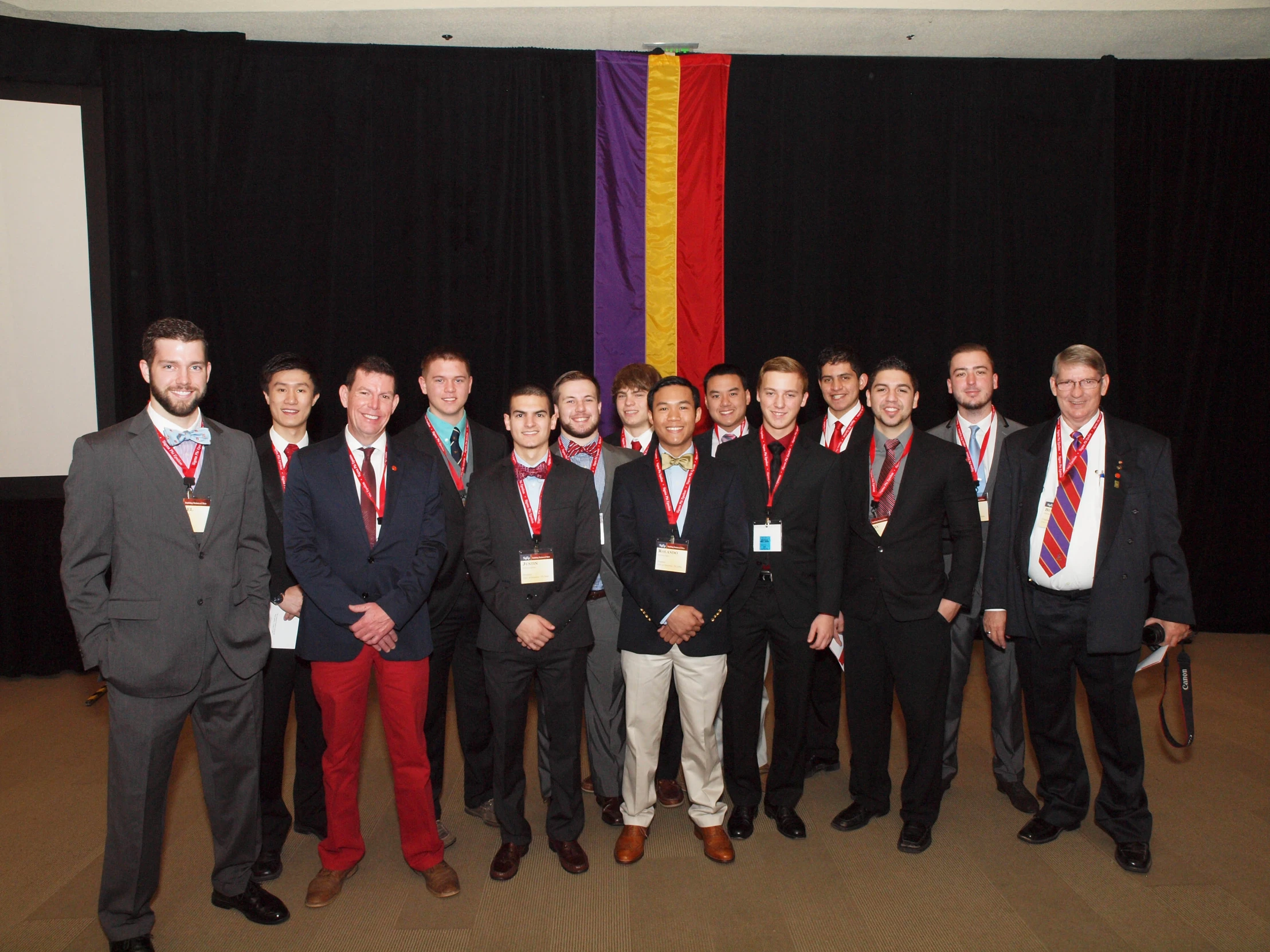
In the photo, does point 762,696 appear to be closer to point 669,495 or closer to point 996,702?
point 669,495

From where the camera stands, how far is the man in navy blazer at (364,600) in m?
2.73

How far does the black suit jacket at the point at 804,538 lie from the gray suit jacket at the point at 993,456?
615 mm

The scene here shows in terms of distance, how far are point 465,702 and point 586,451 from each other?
1.21 m

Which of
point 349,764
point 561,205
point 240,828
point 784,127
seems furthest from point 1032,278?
point 240,828

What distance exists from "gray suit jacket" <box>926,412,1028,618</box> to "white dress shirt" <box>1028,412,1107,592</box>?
0.20 m

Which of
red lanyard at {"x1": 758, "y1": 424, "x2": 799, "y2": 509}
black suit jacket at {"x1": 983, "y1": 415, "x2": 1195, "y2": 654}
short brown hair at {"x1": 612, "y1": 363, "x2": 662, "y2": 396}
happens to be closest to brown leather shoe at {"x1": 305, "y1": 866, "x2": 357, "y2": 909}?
red lanyard at {"x1": 758, "y1": 424, "x2": 799, "y2": 509}

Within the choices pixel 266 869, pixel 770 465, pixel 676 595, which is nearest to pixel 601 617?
pixel 676 595

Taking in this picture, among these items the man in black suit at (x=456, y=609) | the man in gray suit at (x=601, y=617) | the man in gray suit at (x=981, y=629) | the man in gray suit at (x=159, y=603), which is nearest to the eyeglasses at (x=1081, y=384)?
the man in gray suit at (x=981, y=629)

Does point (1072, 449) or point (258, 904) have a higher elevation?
point (1072, 449)

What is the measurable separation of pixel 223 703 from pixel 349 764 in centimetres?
48

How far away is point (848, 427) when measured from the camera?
369 cm

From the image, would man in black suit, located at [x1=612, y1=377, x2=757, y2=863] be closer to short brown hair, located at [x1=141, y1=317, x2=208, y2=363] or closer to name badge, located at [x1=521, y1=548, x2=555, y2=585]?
name badge, located at [x1=521, y1=548, x2=555, y2=585]

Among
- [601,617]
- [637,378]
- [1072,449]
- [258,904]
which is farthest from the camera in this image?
[637,378]

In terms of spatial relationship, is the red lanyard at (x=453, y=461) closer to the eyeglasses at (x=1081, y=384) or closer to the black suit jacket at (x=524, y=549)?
the black suit jacket at (x=524, y=549)
